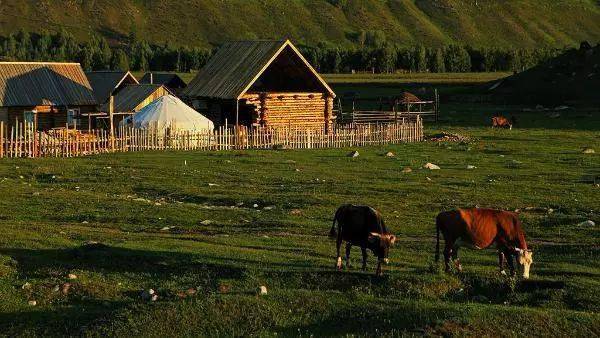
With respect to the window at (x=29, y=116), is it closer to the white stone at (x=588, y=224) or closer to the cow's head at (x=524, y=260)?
the white stone at (x=588, y=224)

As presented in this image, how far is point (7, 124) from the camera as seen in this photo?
53.7 meters

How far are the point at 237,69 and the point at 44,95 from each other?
11.2 m

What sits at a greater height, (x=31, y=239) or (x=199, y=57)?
(x=199, y=57)

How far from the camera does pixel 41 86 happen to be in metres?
55.9

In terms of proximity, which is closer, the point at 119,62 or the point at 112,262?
the point at 112,262

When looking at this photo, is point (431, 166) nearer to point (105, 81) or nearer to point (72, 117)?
point (72, 117)

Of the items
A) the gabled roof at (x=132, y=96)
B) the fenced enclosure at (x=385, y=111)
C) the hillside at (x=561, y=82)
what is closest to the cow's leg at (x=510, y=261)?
the fenced enclosure at (x=385, y=111)

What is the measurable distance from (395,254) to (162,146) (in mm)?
27335

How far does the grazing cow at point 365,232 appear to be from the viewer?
1834 centimetres

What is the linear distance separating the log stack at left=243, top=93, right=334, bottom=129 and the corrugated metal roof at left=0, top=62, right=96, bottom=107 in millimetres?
10037

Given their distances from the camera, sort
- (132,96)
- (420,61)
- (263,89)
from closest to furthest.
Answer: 1. (263,89)
2. (132,96)
3. (420,61)

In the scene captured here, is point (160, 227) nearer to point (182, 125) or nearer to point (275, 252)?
point (275, 252)

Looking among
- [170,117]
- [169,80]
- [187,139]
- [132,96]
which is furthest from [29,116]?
[169,80]

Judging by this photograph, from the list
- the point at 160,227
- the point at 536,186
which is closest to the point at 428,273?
the point at 160,227
